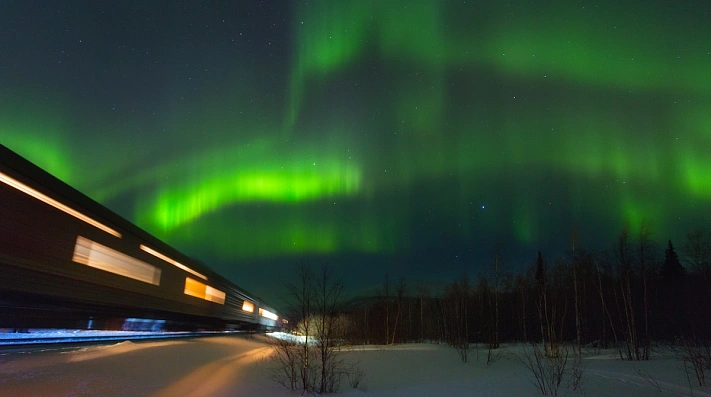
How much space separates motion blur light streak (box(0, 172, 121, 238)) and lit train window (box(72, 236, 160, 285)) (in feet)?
1.59

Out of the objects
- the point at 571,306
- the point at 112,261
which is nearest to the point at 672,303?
the point at 571,306

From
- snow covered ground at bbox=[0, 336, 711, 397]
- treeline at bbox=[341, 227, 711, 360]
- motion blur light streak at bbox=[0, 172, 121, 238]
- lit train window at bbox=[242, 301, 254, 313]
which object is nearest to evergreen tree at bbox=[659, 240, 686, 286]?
treeline at bbox=[341, 227, 711, 360]

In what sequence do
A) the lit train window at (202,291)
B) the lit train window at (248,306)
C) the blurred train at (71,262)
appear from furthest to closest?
the lit train window at (248,306) → the lit train window at (202,291) → the blurred train at (71,262)

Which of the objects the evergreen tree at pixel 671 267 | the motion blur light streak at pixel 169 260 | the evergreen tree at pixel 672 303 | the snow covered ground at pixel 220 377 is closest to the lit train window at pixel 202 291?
the motion blur light streak at pixel 169 260

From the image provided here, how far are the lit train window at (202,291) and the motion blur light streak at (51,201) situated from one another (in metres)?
7.81

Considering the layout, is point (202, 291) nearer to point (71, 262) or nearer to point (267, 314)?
point (71, 262)

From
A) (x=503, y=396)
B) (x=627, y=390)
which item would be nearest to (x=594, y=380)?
(x=627, y=390)

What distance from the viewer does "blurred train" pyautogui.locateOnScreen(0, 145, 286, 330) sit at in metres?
8.04

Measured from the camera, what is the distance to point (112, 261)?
468 inches

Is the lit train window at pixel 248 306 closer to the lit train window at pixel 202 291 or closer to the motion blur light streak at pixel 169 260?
the lit train window at pixel 202 291

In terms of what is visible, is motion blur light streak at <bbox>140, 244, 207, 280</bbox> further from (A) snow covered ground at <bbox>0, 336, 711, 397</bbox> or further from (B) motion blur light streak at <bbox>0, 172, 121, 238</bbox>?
(A) snow covered ground at <bbox>0, 336, 711, 397</bbox>

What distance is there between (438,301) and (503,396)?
91.9 feet

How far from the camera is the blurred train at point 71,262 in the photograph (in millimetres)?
8039

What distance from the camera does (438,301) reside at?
121 feet
